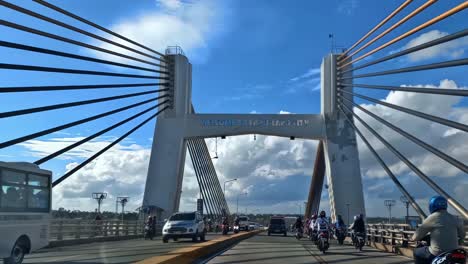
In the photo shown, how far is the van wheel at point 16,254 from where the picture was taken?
14.8 m

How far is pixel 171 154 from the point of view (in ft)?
142

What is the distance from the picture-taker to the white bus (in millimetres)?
14594

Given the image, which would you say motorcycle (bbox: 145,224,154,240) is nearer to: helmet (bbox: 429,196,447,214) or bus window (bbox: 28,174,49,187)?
bus window (bbox: 28,174,49,187)

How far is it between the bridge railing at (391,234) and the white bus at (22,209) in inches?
474

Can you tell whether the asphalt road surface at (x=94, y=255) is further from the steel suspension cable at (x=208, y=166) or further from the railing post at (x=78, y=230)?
the steel suspension cable at (x=208, y=166)

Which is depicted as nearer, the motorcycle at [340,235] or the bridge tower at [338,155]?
the motorcycle at [340,235]

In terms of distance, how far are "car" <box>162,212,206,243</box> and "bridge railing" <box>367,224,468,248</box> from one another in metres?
9.30

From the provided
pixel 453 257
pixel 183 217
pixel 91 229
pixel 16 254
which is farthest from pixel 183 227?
pixel 453 257

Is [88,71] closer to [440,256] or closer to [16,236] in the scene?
[16,236]

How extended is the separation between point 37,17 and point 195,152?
34.2 m

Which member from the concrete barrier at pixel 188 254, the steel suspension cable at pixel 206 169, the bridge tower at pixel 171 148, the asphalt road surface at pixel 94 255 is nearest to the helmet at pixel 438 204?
the concrete barrier at pixel 188 254

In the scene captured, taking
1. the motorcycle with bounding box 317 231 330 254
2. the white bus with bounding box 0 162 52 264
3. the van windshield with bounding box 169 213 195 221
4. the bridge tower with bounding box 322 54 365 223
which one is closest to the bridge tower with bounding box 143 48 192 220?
the van windshield with bounding box 169 213 195 221

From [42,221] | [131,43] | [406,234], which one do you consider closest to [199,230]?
[131,43]

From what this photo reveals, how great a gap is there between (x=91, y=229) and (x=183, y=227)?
17.0ft
